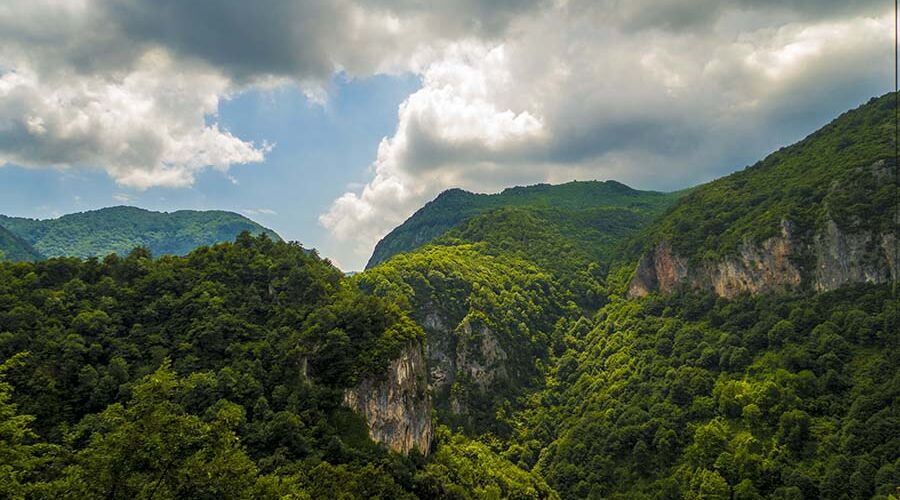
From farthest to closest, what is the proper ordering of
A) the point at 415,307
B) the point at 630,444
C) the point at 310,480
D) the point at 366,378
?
the point at 415,307
the point at 630,444
the point at 366,378
the point at 310,480

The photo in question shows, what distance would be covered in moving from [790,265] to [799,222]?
9.35 meters

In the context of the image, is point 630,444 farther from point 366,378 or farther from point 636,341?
point 366,378

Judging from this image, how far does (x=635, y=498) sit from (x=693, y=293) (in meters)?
62.7

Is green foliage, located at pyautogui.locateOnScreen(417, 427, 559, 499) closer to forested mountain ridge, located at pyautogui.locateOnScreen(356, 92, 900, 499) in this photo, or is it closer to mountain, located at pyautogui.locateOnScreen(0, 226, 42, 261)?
forested mountain ridge, located at pyautogui.locateOnScreen(356, 92, 900, 499)

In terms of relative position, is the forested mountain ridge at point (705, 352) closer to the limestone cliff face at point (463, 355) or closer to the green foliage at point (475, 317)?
the limestone cliff face at point (463, 355)

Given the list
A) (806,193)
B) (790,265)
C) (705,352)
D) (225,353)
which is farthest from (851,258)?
(225,353)

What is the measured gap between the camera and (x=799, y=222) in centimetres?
10562

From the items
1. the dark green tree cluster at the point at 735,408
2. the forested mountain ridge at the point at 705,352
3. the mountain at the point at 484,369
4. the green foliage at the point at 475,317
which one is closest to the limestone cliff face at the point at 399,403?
the mountain at the point at 484,369

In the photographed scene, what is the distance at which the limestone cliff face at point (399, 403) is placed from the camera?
64188mm

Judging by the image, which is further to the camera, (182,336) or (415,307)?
(415,307)

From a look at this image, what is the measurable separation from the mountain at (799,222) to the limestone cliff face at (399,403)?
266 ft

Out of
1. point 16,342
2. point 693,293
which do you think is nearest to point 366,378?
point 16,342

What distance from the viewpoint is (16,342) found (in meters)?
49.7

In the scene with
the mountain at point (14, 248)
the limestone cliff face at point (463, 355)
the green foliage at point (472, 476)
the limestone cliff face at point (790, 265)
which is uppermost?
the mountain at point (14, 248)
